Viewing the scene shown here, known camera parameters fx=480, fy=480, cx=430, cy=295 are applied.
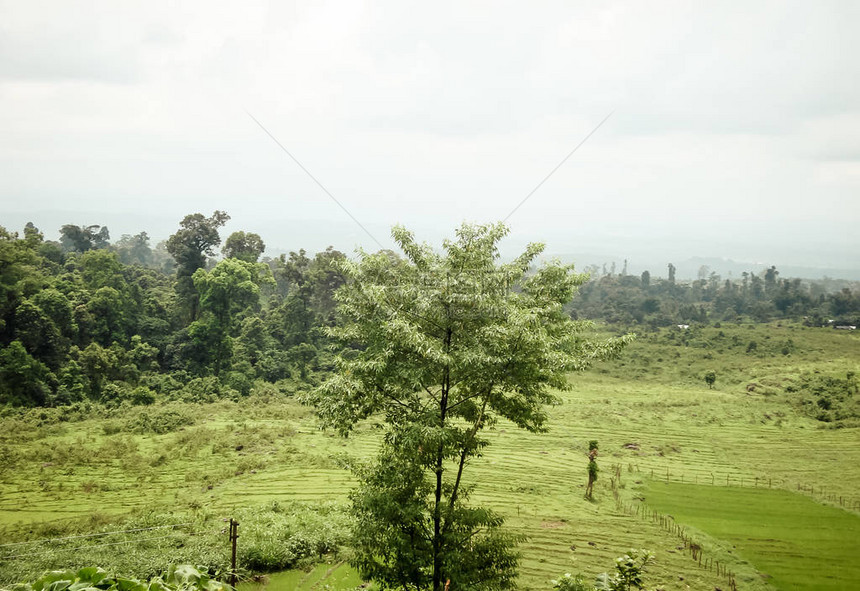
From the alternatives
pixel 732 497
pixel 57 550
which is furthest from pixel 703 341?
pixel 57 550

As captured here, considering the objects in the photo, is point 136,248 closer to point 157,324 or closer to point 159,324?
point 159,324

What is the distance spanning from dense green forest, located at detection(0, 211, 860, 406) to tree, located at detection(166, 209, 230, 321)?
3.0 inches

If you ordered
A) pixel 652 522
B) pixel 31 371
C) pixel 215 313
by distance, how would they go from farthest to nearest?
1. pixel 215 313
2. pixel 31 371
3. pixel 652 522

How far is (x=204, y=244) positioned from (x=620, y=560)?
38.4 meters

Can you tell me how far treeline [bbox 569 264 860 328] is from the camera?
5503cm

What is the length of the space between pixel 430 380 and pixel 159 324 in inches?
1228

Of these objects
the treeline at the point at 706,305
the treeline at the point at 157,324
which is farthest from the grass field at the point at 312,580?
the treeline at the point at 706,305

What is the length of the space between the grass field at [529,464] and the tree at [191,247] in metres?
12.3

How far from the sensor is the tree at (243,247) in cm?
3984

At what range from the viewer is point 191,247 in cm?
3588

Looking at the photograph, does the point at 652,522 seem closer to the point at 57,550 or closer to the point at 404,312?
the point at 404,312

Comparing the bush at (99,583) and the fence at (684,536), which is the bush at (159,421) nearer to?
the fence at (684,536)

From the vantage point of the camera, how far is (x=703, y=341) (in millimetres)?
42094

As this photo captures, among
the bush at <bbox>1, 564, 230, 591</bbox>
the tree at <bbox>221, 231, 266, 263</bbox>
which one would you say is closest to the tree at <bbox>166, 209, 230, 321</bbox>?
the tree at <bbox>221, 231, 266, 263</bbox>
